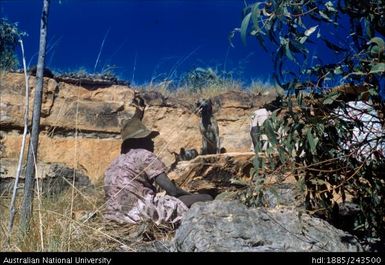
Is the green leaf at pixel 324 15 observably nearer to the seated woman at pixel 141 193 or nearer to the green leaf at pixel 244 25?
the green leaf at pixel 244 25

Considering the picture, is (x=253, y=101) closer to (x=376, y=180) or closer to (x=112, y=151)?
(x=112, y=151)

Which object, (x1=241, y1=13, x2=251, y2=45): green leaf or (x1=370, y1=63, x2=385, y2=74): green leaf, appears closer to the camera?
(x1=370, y1=63, x2=385, y2=74): green leaf

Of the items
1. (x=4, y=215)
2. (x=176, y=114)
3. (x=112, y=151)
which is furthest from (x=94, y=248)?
(x=176, y=114)

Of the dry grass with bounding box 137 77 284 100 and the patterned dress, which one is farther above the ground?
the dry grass with bounding box 137 77 284 100

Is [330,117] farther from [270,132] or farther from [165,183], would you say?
[165,183]

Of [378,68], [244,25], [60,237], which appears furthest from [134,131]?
[378,68]

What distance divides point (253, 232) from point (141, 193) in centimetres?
220

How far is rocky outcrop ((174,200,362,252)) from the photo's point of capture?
3248 mm

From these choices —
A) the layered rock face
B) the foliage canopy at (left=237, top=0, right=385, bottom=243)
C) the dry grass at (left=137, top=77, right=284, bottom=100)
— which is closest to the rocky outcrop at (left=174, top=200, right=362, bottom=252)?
the foliage canopy at (left=237, top=0, right=385, bottom=243)

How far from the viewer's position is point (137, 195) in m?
5.29

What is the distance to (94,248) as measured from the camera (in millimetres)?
3598

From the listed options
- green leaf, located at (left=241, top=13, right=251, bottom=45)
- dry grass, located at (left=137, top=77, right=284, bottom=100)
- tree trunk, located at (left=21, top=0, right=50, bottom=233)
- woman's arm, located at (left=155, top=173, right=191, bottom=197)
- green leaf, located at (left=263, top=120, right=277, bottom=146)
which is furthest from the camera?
dry grass, located at (left=137, top=77, right=284, bottom=100)

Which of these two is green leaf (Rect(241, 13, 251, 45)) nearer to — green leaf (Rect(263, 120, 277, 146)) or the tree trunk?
green leaf (Rect(263, 120, 277, 146))

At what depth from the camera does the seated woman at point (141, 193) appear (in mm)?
5148
